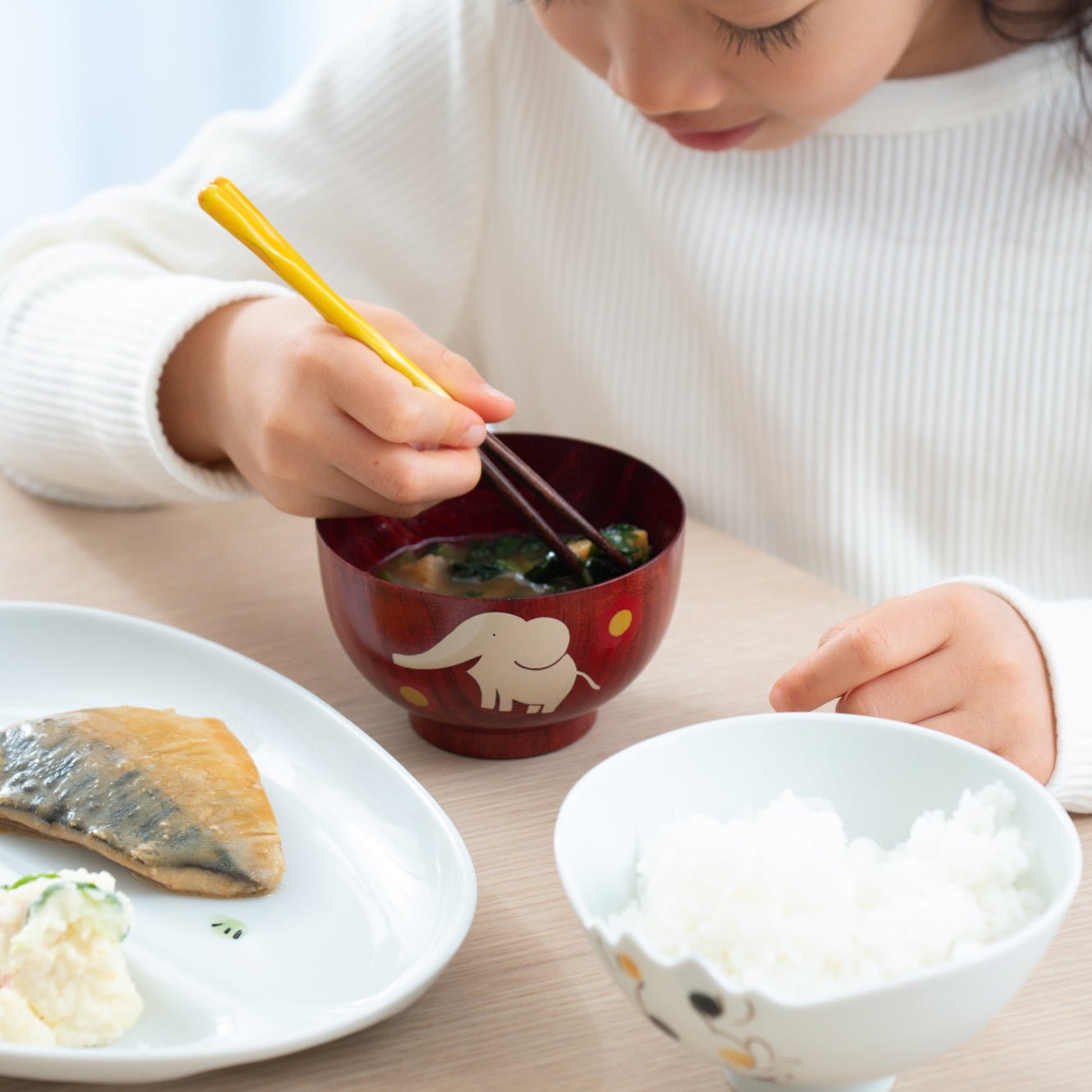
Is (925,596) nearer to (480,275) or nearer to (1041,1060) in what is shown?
(1041,1060)

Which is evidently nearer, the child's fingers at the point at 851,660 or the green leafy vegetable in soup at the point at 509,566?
the child's fingers at the point at 851,660

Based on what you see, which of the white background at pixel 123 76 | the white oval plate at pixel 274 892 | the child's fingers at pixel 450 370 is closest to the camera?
the white oval plate at pixel 274 892

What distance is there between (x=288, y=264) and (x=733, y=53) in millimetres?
383

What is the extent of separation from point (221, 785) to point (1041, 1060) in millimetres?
436

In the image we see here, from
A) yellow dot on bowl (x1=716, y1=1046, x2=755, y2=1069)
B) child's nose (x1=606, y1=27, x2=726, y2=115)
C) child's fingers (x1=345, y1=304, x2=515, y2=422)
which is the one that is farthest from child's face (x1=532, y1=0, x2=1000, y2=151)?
yellow dot on bowl (x1=716, y1=1046, x2=755, y2=1069)

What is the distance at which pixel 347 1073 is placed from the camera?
545 millimetres

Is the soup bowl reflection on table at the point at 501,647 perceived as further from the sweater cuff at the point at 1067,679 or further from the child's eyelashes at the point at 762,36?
the child's eyelashes at the point at 762,36

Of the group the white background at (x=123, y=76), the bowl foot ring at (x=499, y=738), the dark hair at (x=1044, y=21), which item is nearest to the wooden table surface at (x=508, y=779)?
the bowl foot ring at (x=499, y=738)

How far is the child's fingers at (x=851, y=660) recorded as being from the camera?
28.1 inches

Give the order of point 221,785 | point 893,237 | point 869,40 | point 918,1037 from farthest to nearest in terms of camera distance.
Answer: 1. point 893,237
2. point 869,40
3. point 221,785
4. point 918,1037

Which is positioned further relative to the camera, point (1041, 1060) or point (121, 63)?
point (121, 63)

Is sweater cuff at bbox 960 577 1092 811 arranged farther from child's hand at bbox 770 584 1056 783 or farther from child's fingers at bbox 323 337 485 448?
child's fingers at bbox 323 337 485 448

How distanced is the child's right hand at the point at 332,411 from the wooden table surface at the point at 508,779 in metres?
0.11

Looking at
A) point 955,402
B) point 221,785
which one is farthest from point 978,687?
point 955,402
